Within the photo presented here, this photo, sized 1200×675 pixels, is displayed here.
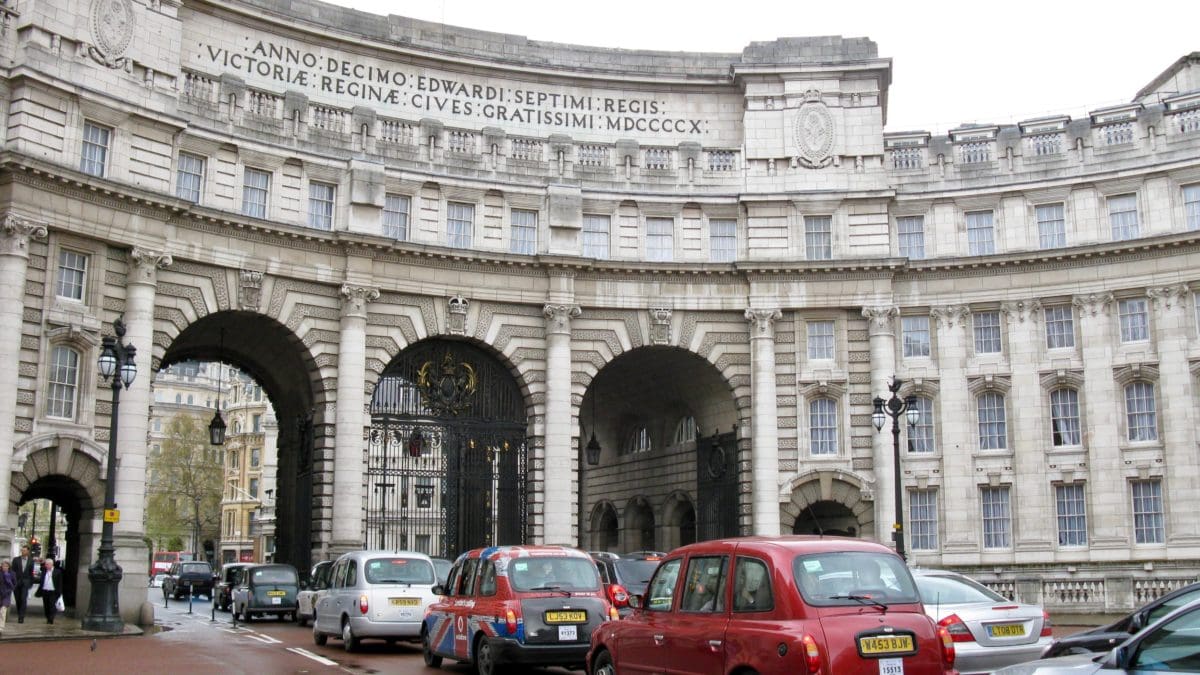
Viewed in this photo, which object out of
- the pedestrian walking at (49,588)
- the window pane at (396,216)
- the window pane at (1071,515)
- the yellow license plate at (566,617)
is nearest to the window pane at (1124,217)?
the window pane at (1071,515)

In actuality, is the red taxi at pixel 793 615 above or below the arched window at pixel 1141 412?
below

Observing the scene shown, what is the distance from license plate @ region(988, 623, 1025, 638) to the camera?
15367 millimetres

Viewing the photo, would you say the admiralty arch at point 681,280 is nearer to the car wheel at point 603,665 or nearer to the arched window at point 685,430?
the arched window at point 685,430

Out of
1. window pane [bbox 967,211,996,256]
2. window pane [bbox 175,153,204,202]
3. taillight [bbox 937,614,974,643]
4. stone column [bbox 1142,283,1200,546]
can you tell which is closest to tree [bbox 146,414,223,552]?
window pane [bbox 175,153,204,202]

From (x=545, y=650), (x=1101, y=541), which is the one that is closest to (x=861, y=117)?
(x=1101, y=541)

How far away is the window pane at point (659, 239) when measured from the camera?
136 feet

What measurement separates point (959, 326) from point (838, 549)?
3032 centimetres

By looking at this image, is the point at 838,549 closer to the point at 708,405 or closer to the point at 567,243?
the point at 567,243

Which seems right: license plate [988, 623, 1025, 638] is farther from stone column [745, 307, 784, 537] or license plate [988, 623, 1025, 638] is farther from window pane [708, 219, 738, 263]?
window pane [708, 219, 738, 263]

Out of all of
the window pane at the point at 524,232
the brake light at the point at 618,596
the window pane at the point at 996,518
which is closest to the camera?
the brake light at the point at 618,596

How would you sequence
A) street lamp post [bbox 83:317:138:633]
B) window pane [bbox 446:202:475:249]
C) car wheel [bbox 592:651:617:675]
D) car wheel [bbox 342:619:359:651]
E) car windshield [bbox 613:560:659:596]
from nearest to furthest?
1. car wheel [bbox 592:651:617:675]
2. car wheel [bbox 342:619:359:651]
3. car windshield [bbox 613:560:659:596]
4. street lamp post [bbox 83:317:138:633]
5. window pane [bbox 446:202:475:249]

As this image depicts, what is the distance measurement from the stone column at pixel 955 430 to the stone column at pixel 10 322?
26.1 m

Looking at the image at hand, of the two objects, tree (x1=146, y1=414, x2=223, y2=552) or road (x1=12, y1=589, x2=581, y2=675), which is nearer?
road (x1=12, y1=589, x2=581, y2=675)

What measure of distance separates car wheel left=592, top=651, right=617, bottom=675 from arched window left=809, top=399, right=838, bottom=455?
87.3 ft
